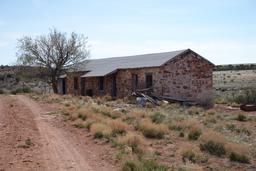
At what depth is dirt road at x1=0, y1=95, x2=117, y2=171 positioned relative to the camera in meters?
9.37

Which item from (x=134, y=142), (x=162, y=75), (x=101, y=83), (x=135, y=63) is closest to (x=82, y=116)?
(x=134, y=142)

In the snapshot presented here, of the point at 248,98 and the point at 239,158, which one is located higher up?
the point at 248,98

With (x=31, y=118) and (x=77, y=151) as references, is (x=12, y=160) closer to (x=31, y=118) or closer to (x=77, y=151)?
(x=77, y=151)

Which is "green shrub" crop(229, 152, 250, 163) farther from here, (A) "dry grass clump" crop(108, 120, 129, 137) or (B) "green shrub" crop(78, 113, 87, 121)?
(B) "green shrub" crop(78, 113, 87, 121)

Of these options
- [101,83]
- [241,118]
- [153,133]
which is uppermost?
[101,83]

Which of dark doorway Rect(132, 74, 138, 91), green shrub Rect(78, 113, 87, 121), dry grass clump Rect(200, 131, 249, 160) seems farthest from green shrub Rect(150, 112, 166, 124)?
dark doorway Rect(132, 74, 138, 91)

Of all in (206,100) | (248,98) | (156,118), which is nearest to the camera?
(156,118)

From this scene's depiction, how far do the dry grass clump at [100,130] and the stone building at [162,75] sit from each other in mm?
17131

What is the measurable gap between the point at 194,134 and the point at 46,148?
5.79 metres

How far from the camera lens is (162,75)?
1261 inches

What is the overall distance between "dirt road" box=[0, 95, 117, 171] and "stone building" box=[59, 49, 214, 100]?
1646 centimetres

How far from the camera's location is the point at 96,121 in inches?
642

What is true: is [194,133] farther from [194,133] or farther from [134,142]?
[134,142]

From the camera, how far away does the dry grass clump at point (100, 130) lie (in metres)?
13.5
